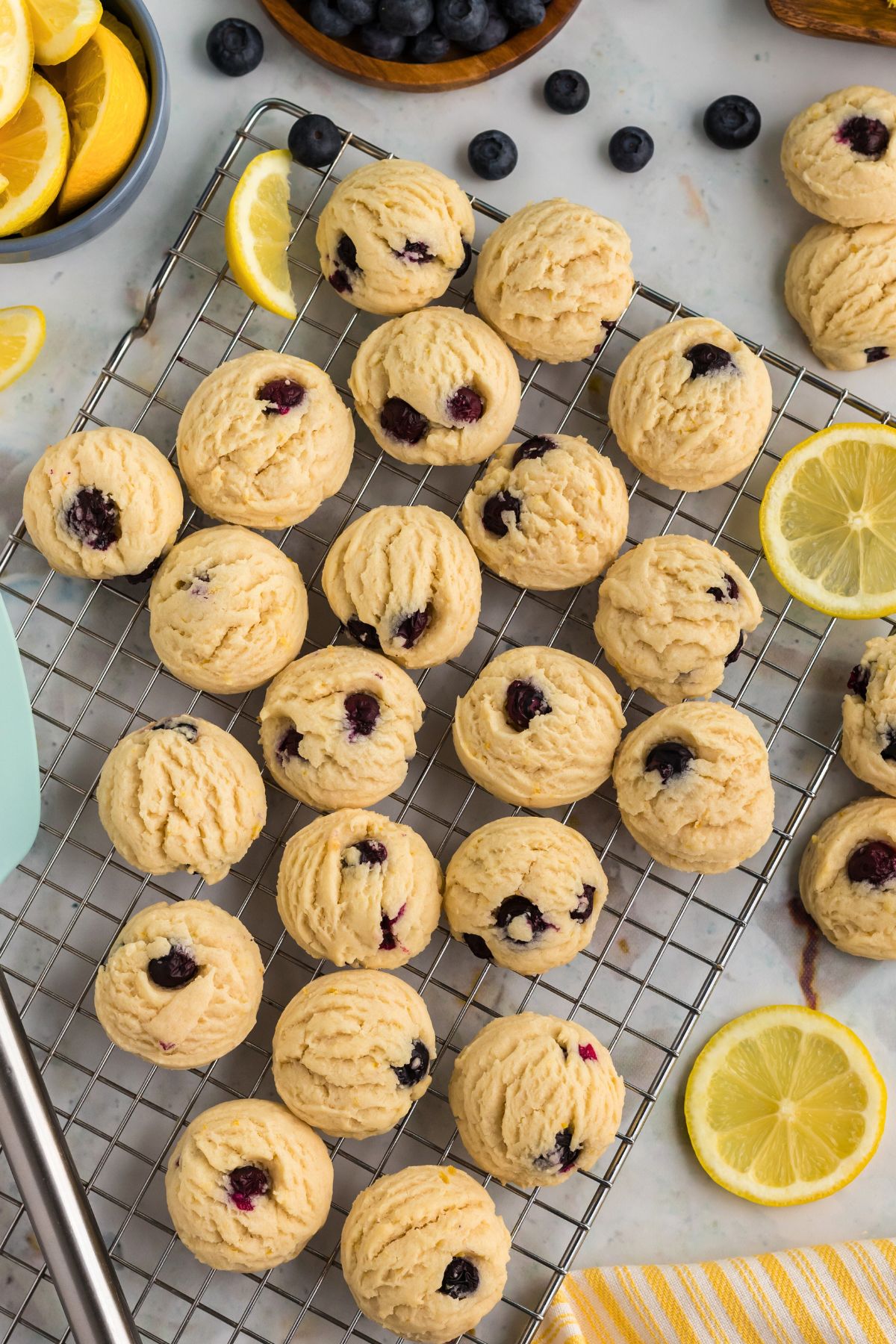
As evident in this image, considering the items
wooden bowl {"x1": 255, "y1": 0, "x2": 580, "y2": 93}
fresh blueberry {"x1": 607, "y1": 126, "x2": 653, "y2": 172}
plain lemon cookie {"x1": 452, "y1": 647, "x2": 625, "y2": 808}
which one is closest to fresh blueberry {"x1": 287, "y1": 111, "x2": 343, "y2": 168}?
wooden bowl {"x1": 255, "y1": 0, "x2": 580, "y2": 93}

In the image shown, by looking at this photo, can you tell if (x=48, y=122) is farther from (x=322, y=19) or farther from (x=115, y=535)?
(x=115, y=535)

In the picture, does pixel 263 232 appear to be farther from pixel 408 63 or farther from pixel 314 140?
pixel 408 63

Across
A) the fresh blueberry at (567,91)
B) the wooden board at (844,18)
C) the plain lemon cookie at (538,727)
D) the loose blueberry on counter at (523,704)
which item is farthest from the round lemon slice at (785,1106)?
the wooden board at (844,18)

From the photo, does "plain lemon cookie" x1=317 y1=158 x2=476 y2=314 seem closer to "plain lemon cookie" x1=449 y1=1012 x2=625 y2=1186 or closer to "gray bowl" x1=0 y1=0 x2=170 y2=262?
"gray bowl" x1=0 y1=0 x2=170 y2=262

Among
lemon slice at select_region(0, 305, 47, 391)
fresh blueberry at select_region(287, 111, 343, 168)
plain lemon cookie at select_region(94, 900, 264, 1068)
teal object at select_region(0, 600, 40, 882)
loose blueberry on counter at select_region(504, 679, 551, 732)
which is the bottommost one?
plain lemon cookie at select_region(94, 900, 264, 1068)

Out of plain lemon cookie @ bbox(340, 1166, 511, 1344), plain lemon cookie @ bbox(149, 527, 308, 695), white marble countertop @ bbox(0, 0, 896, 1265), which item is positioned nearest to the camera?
plain lemon cookie @ bbox(340, 1166, 511, 1344)

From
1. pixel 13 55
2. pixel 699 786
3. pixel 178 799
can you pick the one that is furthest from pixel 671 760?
pixel 13 55
